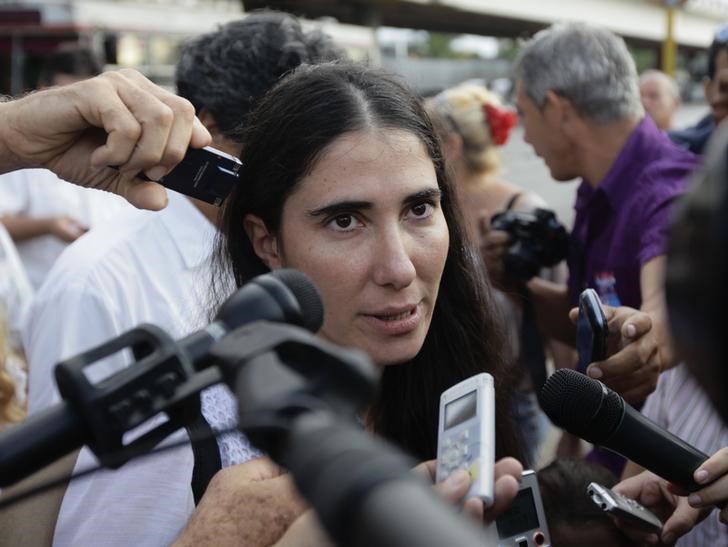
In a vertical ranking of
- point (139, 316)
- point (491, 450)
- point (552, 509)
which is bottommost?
point (552, 509)

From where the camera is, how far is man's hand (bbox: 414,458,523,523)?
88 cm

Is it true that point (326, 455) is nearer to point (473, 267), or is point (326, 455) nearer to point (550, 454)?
point (473, 267)

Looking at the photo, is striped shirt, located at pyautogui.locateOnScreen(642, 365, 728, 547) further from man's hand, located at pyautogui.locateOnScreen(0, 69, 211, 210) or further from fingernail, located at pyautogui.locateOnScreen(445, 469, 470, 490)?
man's hand, located at pyautogui.locateOnScreen(0, 69, 211, 210)

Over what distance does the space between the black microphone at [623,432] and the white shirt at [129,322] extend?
55 centimetres

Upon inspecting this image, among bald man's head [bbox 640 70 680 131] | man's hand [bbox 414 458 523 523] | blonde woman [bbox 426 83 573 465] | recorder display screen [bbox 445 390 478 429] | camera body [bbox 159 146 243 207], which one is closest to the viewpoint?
man's hand [bbox 414 458 523 523]

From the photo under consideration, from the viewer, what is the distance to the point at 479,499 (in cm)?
88

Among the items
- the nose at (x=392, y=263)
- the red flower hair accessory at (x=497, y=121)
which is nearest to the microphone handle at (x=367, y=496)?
the nose at (x=392, y=263)

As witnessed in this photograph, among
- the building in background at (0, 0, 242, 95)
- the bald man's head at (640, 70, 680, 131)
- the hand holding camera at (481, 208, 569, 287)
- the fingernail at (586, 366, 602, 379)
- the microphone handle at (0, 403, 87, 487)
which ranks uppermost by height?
the microphone handle at (0, 403, 87, 487)

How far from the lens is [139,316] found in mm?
2141

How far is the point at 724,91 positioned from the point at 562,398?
3.14 metres

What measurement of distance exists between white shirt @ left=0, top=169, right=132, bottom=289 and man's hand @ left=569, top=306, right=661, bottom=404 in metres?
2.47

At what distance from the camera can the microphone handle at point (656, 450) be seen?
4.09 feet

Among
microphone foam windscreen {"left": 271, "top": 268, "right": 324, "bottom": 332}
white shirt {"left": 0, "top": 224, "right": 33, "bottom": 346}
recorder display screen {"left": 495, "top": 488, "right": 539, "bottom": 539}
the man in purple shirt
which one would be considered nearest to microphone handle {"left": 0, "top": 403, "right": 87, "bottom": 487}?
microphone foam windscreen {"left": 271, "top": 268, "right": 324, "bottom": 332}

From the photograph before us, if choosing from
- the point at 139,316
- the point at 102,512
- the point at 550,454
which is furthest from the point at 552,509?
the point at 550,454
